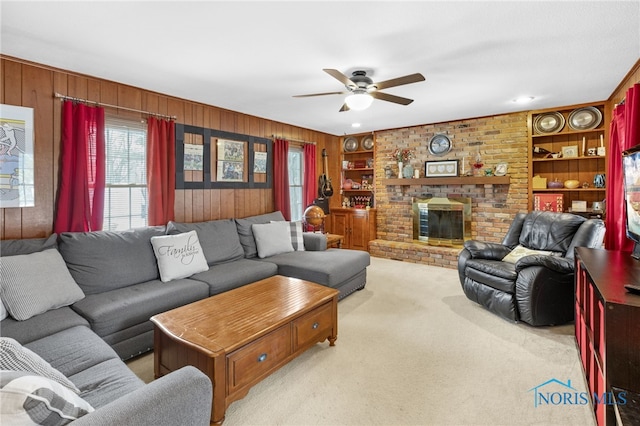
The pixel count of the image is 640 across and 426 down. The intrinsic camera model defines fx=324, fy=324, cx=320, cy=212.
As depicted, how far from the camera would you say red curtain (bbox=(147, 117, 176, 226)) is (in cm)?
351

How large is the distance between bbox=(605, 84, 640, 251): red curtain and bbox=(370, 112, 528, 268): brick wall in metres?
1.39

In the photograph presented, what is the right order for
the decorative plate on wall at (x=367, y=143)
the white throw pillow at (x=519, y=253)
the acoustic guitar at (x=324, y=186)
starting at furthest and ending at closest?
the decorative plate on wall at (x=367, y=143), the acoustic guitar at (x=324, y=186), the white throw pillow at (x=519, y=253)

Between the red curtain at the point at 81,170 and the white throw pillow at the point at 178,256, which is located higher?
the red curtain at the point at 81,170

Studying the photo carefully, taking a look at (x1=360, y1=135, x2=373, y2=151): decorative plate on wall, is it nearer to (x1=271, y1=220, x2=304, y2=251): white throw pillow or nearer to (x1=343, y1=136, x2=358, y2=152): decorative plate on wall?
(x1=343, y1=136, x2=358, y2=152): decorative plate on wall

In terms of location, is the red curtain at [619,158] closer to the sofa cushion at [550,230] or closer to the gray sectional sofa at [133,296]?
the sofa cushion at [550,230]

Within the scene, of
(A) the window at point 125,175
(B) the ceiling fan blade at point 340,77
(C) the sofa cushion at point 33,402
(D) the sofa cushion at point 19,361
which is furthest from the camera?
(A) the window at point 125,175

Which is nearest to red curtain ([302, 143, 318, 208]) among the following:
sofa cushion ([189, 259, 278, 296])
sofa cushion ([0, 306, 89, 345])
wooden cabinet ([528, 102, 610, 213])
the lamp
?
sofa cushion ([189, 259, 278, 296])

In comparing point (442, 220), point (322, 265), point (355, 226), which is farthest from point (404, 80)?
point (355, 226)

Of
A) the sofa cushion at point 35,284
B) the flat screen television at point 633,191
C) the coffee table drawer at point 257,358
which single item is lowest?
the coffee table drawer at point 257,358

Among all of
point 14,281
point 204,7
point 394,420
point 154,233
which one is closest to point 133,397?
point 394,420

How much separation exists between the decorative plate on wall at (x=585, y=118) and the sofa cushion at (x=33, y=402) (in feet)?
18.3

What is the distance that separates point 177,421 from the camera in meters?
1.07

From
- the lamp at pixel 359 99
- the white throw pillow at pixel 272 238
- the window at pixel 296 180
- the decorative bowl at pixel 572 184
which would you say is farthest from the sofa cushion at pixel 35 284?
the decorative bowl at pixel 572 184

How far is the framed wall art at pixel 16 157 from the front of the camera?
258cm
